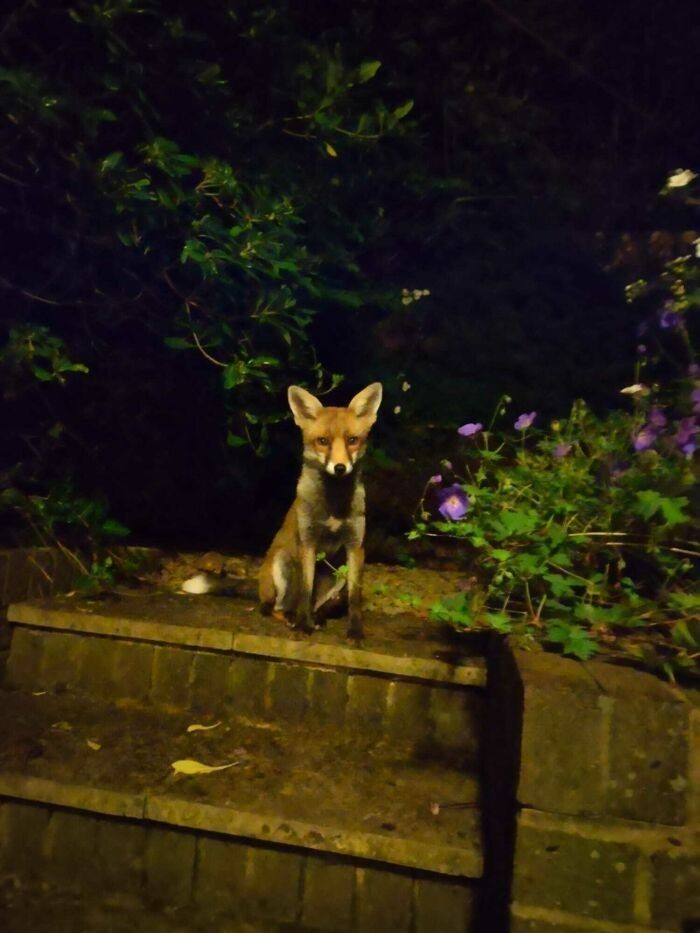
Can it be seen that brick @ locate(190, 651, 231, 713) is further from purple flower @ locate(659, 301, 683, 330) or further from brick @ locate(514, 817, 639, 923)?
purple flower @ locate(659, 301, 683, 330)

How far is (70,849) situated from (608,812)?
160cm

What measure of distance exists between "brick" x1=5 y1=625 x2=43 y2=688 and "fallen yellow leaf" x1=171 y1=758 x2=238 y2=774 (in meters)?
0.93

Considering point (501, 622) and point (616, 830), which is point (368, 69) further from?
point (616, 830)

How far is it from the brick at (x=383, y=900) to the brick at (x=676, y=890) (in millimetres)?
667

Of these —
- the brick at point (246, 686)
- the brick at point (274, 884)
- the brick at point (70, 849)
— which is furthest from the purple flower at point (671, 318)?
the brick at point (70, 849)

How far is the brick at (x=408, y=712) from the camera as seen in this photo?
2.43m

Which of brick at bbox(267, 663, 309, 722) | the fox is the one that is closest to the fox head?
the fox

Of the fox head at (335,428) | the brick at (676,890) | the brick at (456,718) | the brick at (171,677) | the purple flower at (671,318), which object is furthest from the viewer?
the fox head at (335,428)

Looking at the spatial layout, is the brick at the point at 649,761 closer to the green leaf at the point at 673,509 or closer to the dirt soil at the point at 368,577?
the green leaf at the point at 673,509

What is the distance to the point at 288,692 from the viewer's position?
2.54m

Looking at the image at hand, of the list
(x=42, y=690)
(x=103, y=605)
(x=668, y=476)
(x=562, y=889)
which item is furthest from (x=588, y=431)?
(x=42, y=690)

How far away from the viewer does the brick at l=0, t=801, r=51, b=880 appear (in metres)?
2.05

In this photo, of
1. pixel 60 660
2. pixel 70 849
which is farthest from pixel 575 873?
pixel 60 660

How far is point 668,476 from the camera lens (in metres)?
2.07
